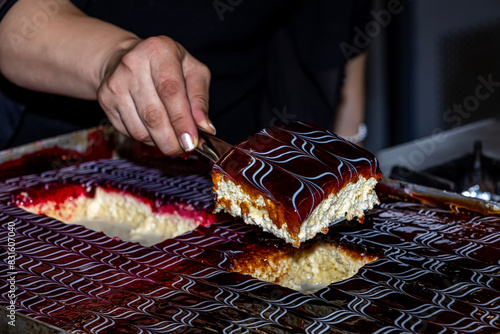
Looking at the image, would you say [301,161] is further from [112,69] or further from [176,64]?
[112,69]

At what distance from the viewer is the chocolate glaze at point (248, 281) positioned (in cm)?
85

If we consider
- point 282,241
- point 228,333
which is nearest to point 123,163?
point 282,241

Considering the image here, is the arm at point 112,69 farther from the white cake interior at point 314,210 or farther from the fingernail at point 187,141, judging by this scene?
the white cake interior at point 314,210

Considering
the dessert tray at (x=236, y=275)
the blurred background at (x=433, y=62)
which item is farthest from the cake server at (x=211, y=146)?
the blurred background at (x=433, y=62)

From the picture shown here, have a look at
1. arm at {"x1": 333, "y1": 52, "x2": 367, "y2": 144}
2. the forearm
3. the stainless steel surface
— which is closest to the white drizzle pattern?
the forearm

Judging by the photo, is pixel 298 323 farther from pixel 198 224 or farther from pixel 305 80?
pixel 305 80

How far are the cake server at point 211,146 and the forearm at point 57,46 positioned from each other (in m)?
0.28

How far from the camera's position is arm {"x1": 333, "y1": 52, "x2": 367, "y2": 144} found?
227cm

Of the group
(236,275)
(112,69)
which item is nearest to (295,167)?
(236,275)

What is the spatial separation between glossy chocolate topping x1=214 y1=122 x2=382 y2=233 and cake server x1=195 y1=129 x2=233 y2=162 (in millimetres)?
70

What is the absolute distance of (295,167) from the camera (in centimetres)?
102

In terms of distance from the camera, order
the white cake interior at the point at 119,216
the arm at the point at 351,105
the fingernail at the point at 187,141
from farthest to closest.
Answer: the arm at the point at 351,105 < the white cake interior at the point at 119,216 < the fingernail at the point at 187,141

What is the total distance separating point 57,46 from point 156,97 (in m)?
0.37

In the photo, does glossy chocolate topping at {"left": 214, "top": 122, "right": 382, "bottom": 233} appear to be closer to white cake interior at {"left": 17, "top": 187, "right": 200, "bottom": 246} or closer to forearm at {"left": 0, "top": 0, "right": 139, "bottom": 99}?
white cake interior at {"left": 17, "top": 187, "right": 200, "bottom": 246}
